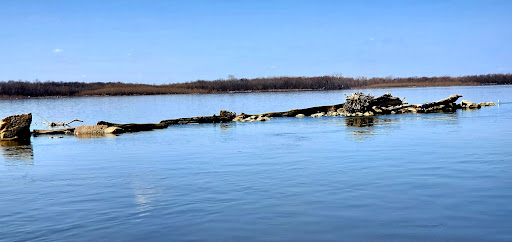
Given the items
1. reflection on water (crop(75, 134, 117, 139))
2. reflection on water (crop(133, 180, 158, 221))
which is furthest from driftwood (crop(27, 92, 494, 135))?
reflection on water (crop(133, 180, 158, 221))

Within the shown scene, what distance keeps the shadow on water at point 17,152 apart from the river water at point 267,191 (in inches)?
6.0

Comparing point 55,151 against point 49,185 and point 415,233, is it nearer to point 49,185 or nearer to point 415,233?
point 49,185

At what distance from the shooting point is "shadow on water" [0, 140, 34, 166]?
24.7m

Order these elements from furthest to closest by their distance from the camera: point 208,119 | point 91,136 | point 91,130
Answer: point 208,119 → point 91,130 → point 91,136

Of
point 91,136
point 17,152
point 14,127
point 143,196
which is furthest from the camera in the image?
point 91,136

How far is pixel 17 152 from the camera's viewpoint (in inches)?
1144

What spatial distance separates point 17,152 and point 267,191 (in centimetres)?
1944

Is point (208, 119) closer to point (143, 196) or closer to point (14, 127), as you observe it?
point (14, 127)

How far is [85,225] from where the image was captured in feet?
38.3

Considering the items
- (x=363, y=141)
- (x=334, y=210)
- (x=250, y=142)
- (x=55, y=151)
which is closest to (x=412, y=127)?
(x=363, y=141)

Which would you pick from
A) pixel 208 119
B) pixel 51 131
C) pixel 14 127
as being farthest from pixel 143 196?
pixel 208 119

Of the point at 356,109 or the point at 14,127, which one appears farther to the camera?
the point at 356,109

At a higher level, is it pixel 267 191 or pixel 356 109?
pixel 356 109

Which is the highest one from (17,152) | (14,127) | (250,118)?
(14,127)
